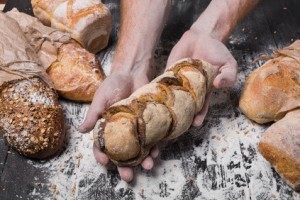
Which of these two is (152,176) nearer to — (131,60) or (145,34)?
(131,60)

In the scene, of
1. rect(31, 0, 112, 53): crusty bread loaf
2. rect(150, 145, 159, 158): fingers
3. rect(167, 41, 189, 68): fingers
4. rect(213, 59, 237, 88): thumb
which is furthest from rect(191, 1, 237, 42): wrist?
rect(150, 145, 159, 158): fingers

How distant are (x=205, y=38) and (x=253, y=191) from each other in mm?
628

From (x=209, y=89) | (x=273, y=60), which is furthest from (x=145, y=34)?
(x=273, y=60)

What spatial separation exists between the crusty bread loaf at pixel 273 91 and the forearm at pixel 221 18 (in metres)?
0.26

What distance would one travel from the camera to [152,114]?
1.27 meters

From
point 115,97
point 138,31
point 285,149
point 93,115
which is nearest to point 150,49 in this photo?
point 138,31

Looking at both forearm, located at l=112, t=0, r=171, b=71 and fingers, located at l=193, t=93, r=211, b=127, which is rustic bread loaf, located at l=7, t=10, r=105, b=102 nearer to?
forearm, located at l=112, t=0, r=171, b=71

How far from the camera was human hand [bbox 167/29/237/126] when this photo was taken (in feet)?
4.83

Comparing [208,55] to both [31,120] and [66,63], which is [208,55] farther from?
[31,120]

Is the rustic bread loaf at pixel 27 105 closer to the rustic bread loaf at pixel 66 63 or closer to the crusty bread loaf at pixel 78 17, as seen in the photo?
the rustic bread loaf at pixel 66 63

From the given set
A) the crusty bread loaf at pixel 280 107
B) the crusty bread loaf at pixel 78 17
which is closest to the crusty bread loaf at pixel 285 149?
the crusty bread loaf at pixel 280 107

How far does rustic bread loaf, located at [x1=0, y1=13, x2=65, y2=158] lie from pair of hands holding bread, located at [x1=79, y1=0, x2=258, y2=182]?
14 cm

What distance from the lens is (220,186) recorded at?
1406 millimetres

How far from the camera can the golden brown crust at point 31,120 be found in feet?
4.54
